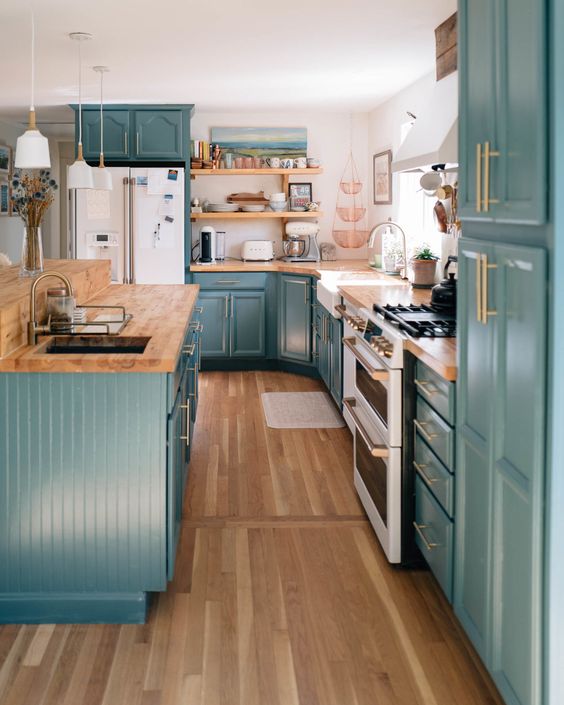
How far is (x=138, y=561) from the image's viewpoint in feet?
9.05

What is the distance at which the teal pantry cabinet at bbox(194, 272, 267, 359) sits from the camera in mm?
7152

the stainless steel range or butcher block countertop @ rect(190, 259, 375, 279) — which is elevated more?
butcher block countertop @ rect(190, 259, 375, 279)

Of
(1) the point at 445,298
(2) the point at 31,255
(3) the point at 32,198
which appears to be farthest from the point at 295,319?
(3) the point at 32,198

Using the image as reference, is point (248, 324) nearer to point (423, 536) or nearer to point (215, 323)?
point (215, 323)

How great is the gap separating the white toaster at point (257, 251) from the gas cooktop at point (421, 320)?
3.47 m

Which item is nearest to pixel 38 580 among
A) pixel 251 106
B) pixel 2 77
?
pixel 2 77

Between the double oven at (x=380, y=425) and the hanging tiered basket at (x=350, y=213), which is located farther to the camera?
the hanging tiered basket at (x=350, y=213)

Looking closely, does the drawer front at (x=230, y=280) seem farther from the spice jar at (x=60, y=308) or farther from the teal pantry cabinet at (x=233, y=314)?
the spice jar at (x=60, y=308)

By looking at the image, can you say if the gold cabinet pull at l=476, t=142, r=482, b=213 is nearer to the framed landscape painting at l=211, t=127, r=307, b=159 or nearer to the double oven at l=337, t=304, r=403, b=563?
the double oven at l=337, t=304, r=403, b=563

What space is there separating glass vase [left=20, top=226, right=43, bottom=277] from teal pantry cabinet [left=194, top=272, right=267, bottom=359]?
3215 millimetres

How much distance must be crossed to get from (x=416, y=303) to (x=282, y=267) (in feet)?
9.75

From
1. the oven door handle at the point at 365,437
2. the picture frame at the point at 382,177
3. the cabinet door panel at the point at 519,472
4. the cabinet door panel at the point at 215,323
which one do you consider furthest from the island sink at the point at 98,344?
the picture frame at the point at 382,177

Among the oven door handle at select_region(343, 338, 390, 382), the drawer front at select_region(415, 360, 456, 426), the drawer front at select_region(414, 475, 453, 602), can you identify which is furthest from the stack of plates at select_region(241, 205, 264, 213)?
the drawer front at select_region(414, 475, 453, 602)

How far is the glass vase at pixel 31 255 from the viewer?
12.7 feet
